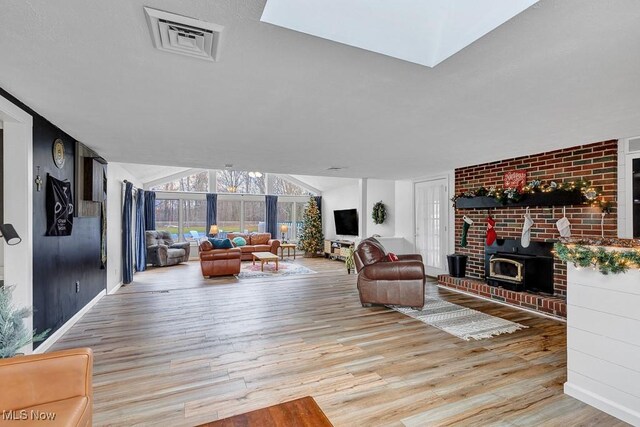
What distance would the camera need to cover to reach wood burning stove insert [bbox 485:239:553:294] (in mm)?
4285

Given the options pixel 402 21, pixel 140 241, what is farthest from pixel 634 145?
pixel 140 241

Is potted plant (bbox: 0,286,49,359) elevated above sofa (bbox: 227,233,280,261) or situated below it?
above

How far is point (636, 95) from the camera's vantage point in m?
2.31

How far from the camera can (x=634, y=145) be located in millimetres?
3480

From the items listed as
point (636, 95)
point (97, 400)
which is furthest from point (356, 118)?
point (97, 400)

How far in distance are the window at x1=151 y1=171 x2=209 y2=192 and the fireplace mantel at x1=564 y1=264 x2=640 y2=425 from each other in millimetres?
9832

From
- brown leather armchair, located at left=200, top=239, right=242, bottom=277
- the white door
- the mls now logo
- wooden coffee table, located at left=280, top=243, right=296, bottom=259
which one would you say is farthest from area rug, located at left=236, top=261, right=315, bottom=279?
the mls now logo

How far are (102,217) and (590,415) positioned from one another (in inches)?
236

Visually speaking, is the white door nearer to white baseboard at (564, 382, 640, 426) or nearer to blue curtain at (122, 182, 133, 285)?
white baseboard at (564, 382, 640, 426)

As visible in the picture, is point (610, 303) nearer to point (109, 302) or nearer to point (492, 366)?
point (492, 366)

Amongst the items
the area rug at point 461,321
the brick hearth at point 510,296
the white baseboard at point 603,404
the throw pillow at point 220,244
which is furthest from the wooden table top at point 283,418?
the throw pillow at point 220,244

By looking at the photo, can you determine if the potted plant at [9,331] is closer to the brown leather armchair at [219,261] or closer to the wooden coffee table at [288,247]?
the brown leather armchair at [219,261]

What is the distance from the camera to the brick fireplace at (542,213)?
3.75 metres

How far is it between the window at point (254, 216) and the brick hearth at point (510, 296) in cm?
683
